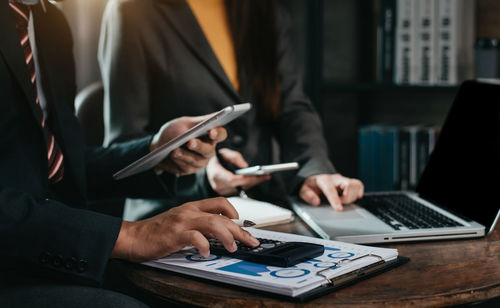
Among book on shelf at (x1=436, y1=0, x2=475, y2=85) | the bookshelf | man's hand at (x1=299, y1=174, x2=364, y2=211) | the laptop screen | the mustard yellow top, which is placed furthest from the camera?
the bookshelf

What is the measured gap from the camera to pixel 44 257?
81 cm

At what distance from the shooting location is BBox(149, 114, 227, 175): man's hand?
44.1 inches

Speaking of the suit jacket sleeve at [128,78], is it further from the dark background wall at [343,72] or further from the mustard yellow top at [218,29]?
the dark background wall at [343,72]

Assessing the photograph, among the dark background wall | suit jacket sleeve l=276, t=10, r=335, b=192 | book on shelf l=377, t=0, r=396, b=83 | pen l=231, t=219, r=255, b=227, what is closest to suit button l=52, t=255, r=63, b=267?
pen l=231, t=219, r=255, b=227

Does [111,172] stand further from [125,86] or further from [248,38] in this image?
[248,38]

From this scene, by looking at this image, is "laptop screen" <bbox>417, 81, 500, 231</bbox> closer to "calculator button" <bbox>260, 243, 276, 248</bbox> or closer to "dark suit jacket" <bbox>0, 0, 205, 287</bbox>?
"calculator button" <bbox>260, 243, 276, 248</bbox>

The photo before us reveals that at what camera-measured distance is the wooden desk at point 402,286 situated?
2.23 ft

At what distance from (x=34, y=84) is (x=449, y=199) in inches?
34.6

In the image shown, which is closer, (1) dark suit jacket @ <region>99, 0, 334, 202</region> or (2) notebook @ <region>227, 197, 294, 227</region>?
(2) notebook @ <region>227, 197, 294, 227</region>

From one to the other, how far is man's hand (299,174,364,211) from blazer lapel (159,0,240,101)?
0.47m

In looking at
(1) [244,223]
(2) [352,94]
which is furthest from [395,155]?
(1) [244,223]

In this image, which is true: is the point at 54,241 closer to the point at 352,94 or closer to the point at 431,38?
the point at 431,38

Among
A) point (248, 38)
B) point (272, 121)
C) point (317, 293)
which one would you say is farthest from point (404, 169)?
point (317, 293)

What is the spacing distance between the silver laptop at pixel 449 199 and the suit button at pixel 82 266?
1.30 feet
